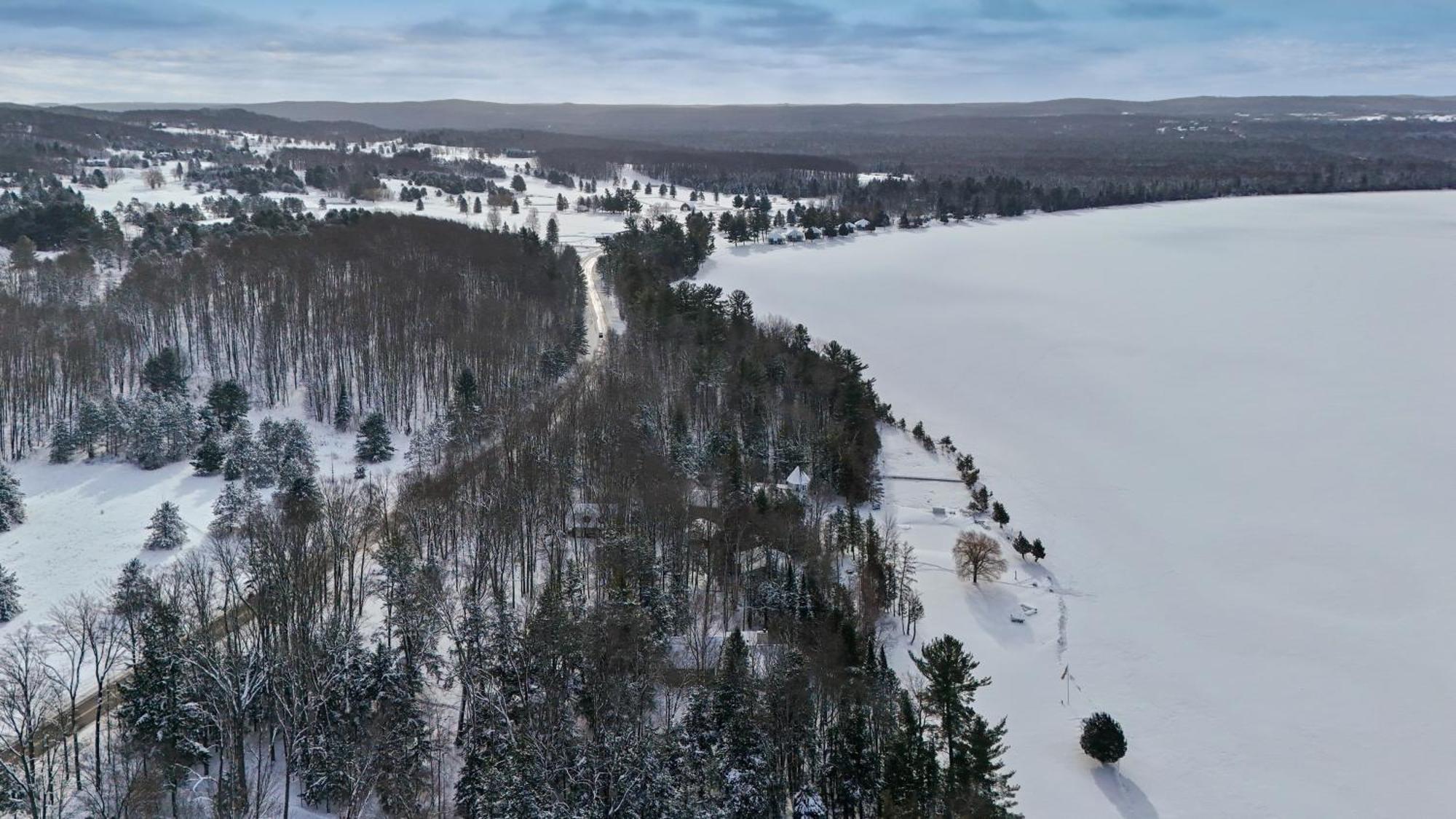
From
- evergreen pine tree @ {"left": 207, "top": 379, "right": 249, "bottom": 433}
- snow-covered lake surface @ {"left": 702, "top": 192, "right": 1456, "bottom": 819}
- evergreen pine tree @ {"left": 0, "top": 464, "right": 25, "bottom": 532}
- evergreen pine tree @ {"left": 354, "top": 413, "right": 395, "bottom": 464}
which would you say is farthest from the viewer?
evergreen pine tree @ {"left": 207, "top": 379, "right": 249, "bottom": 433}

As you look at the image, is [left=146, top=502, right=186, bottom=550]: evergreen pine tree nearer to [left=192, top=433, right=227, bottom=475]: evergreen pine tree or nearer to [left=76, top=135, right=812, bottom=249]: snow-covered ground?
[left=192, top=433, right=227, bottom=475]: evergreen pine tree

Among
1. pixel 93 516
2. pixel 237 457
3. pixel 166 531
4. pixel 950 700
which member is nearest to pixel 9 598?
pixel 166 531

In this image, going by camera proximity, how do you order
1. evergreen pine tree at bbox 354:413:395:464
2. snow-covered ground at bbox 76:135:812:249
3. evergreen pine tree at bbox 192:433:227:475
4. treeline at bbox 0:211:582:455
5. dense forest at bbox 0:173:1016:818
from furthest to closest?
snow-covered ground at bbox 76:135:812:249 < treeline at bbox 0:211:582:455 < evergreen pine tree at bbox 354:413:395:464 < evergreen pine tree at bbox 192:433:227:475 < dense forest at bbox 0:173:1016:818

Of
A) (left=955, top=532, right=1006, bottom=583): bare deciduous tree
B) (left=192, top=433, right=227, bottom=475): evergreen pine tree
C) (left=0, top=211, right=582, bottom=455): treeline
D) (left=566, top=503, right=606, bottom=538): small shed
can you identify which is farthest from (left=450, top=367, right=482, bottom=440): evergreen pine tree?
(left=955, top=532, right=1006, bottom=583): bare deciduous tree

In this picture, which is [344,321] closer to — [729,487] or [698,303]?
[698,303]

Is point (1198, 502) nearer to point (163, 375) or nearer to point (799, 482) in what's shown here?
point (799, 482)
